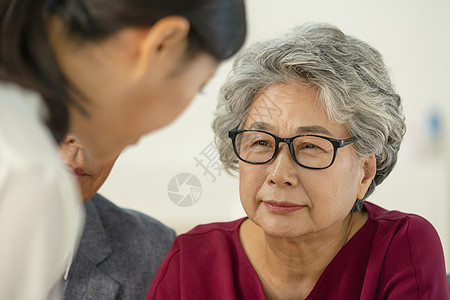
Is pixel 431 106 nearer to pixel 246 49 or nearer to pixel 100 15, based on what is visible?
pixel 246 49

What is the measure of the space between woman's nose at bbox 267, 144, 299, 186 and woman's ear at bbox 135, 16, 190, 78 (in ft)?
2.43

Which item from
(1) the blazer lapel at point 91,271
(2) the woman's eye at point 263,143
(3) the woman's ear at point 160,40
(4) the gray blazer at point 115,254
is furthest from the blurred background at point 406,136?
(3) the woman's ear at point 160,40

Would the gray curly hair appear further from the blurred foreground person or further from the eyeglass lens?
the blurred foreground person

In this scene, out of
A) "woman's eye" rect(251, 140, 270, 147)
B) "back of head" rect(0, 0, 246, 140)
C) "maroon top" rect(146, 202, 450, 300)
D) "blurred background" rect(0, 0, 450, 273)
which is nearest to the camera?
"back of head" rect(0, 0, 246, 140)

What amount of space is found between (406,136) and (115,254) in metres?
2.86

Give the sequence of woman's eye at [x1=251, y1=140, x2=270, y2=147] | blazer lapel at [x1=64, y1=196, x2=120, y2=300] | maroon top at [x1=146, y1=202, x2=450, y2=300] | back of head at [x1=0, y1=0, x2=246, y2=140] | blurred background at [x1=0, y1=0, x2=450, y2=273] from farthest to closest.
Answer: blurred background at [x1=0, y1=0, x2=450, y2=273]
blazer lapel at [x1=64, y1=196, x2=120, y2=300]
woman's eye at [x1=251, y1=140, x2=270, y2=147]
maroon top at [x1=146, y1=202, x2=450, y2=300]
back of head at [x1=0, y1=0, x2=246, y2=140]

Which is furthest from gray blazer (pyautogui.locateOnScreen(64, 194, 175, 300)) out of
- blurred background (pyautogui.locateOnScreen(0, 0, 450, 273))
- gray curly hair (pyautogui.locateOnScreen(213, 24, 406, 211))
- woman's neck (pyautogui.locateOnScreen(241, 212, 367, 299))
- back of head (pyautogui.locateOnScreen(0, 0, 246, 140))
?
blurred background (pyautogui.locateOnScreen(0, 0, 450, 273))

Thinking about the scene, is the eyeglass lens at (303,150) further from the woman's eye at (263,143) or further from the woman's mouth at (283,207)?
the woman's mouth at (283,207)

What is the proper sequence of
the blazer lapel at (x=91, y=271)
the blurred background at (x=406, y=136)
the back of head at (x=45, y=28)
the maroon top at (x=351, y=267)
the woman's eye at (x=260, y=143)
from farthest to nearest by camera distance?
1. the blurred background at (x=406, y=136)
2. the blazer lapel at (x=91, y=271)
3. the woman's eye at (x=260, y=143)
4. the maroon top at (x=351, y=267)
5. the back of head at (x=45, y=28)

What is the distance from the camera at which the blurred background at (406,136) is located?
405cm

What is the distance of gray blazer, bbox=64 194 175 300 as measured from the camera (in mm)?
1809

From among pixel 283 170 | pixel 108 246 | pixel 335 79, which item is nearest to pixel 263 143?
pixel 283 170

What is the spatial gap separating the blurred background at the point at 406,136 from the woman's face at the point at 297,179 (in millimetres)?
2310

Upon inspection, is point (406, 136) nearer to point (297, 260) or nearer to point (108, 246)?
point (297, 260)
